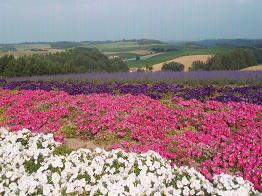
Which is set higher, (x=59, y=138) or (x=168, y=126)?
(x=168, y=126)

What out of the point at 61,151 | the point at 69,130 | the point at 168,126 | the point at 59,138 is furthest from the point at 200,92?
the point at 61,151

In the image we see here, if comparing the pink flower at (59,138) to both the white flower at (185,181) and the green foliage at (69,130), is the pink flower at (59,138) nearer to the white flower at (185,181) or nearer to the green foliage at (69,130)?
the green foliage at (69,130)

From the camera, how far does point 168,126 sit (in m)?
9.41

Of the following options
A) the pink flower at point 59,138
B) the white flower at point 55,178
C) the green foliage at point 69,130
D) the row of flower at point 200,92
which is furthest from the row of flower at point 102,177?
the row of flower at point 200,92

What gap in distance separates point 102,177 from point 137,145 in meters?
2.57

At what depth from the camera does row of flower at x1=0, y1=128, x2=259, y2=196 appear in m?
5.30

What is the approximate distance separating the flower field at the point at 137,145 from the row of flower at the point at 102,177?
15 millimetres

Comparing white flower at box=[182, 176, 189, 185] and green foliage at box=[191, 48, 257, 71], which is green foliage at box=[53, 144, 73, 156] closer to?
white flower at box=[182, 176, 189, 185]

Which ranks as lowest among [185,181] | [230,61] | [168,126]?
[230,61]

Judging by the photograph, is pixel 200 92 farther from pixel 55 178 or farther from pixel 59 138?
pixel 55 178

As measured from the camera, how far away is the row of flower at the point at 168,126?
7.30 metres

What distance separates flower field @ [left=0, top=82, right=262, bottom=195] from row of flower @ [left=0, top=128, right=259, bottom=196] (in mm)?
15

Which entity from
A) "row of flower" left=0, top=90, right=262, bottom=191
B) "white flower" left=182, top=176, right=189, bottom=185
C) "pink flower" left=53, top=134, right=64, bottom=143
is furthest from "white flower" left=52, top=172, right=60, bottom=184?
"pink flower" left=53, top=134, right=64, bottom=143

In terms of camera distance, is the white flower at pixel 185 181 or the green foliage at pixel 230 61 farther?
the green foliage at pixel 230 61
